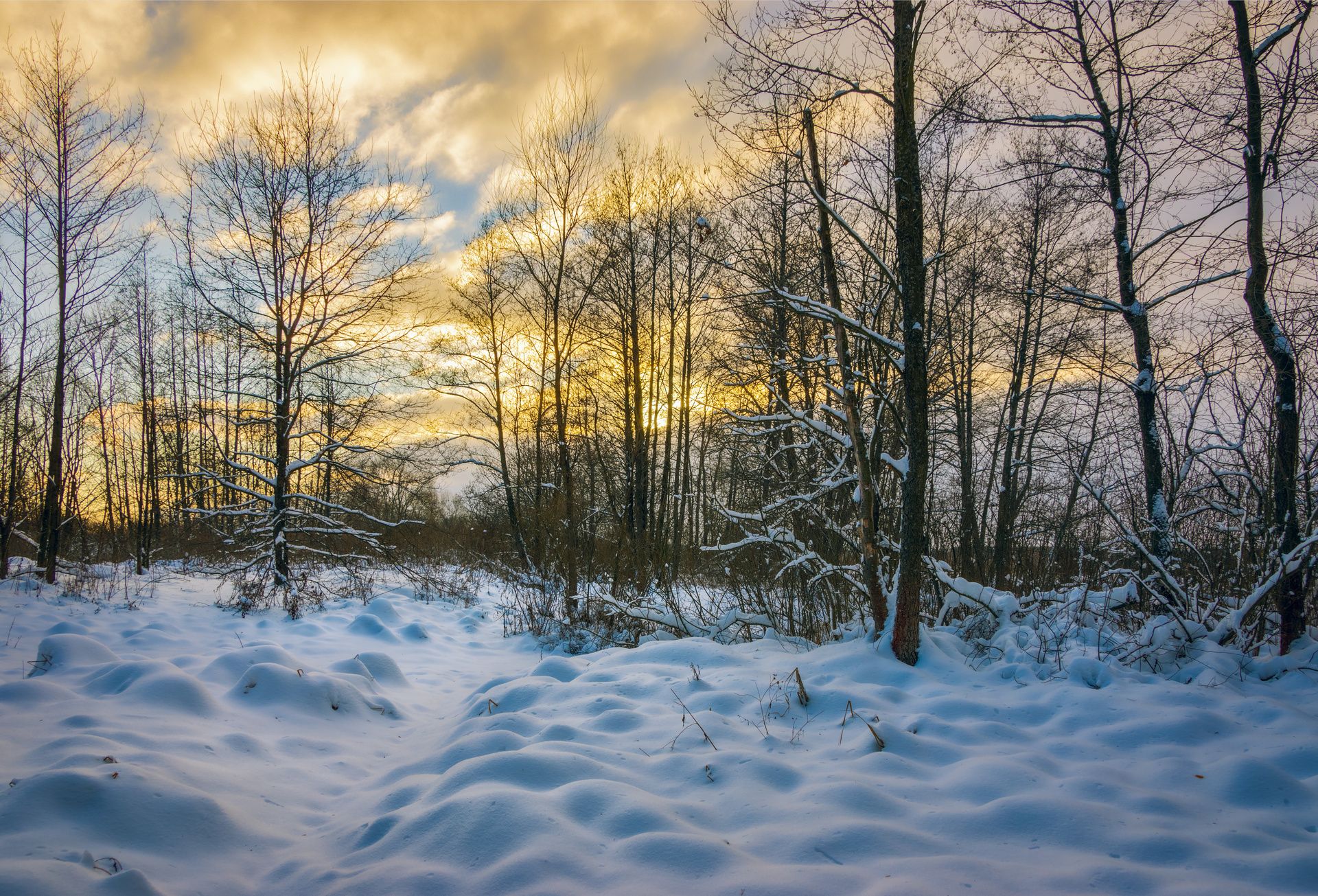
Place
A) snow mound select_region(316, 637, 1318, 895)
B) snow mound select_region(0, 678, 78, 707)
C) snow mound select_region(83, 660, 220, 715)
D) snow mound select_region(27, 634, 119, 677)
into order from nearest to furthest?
1. snow mound select_region(316, 637, 1318, 895)
2. snow mound select_region(0, 678, 78, 707)
3. snow mound select_region(83, 660, 220, 715)
4. snow mound select_region(27, 634, 119, 677)

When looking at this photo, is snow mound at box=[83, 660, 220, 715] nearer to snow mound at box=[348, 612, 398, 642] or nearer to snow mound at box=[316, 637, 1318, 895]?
snow mound at box=[316, 637, 1318, 895]

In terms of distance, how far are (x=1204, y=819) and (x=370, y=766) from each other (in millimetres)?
4217

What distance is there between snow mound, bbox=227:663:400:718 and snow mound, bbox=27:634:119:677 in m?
1.19

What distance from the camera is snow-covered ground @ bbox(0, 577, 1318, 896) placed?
6.91 ft

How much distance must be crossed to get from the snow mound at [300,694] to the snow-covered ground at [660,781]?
0.07 ft

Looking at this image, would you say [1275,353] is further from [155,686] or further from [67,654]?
[67,654]

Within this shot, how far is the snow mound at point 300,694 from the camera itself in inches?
166

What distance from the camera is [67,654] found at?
445 cm

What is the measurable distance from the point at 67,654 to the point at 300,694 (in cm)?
185

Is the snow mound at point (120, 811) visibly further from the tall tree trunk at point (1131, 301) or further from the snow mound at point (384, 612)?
the tall tree trunk at point (1131, 301)

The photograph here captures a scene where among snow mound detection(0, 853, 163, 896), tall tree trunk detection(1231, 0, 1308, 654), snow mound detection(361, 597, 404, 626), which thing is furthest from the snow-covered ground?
snow mound detection(361, 597, 404, 626)

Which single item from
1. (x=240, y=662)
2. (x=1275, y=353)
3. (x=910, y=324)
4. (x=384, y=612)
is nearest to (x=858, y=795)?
(x=910, y=324)

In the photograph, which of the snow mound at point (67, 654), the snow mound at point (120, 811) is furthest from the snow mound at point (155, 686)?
the snow mound at point (120, 811)

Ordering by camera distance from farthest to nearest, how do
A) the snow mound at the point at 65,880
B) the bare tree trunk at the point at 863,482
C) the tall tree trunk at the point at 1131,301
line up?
the tall tree trunk at the point at 1131,301 → the bare tree trunk at the point at 863,482 → the snow mound at the point at 65,880
